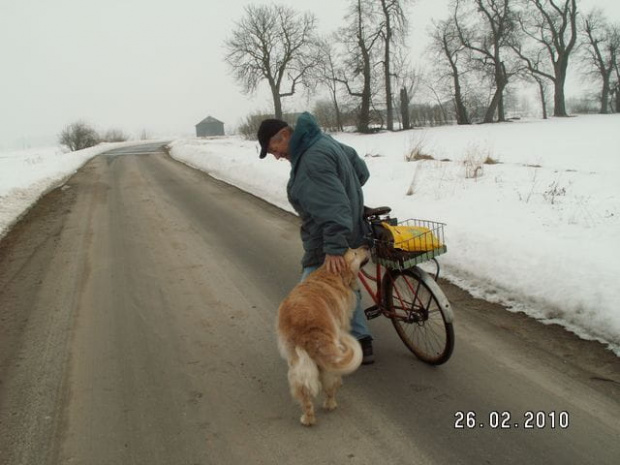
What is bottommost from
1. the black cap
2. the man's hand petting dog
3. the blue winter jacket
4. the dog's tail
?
the dog's tail

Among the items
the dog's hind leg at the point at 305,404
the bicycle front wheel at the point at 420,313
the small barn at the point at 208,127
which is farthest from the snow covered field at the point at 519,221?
the small barn at the point at 208,127

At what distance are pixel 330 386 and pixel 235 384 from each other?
0.97 m

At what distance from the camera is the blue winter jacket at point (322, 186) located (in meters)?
2.96

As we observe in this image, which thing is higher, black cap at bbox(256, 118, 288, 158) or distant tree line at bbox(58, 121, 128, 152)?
distant tree line at bbox(58, 121, 128, 152)

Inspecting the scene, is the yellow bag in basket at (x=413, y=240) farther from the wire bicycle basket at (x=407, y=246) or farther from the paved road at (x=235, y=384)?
the paved road at (x=235, y=384)

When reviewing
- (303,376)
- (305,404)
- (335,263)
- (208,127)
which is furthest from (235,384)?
(208,127)

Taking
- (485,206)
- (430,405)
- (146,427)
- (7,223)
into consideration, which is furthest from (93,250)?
(485,206)

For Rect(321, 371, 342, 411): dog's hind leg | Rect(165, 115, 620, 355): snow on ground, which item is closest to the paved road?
Rect(321, 371, 342, 411): dog's hind leg

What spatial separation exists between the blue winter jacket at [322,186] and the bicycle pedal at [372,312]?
955 millimetres

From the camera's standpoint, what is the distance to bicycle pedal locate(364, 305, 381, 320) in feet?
12.8

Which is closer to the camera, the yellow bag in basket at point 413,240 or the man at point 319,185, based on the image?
the man at point 319,185

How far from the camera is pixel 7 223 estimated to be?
29.2ft

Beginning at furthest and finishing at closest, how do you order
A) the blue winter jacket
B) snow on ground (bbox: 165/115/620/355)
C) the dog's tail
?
snow on ground (bbox: 165/115/620/355) → the blue winter jacket → the dog's tail

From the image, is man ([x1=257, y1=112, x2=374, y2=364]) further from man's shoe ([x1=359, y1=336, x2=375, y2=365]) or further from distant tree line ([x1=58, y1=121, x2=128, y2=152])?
distant tree line ([x1=58, y1=121, x2=128, y2=152])
